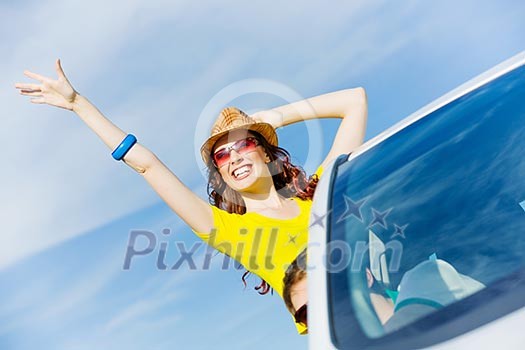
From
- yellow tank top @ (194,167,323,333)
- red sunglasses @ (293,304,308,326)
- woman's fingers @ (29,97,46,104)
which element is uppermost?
woman's fingers @ (29,97,46,104)

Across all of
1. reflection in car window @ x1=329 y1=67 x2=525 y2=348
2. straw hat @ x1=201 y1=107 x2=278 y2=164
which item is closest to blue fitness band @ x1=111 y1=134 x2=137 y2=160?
straw hat @ x1=201 y1=107 x2=278 y2=164

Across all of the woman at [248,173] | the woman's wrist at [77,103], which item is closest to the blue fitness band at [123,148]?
the woman at [248,173]

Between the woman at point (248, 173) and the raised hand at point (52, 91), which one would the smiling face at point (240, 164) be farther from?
the raised hand at point (52, 91)

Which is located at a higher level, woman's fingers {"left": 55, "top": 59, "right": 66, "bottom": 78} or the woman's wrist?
woman's fingers {"left": 55, "top": 59, "right": 66, "bottom": 78}

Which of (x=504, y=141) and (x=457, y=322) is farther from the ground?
(x=504, y=141)

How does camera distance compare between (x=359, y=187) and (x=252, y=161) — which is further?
(x=252, y=161)

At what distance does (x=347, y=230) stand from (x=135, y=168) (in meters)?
1.87

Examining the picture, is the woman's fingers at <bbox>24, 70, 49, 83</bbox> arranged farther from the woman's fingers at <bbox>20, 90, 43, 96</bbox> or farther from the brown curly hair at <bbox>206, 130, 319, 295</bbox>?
the brown curly hair at <bbox>206, 130, 319, 295</bbox>

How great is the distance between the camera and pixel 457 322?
1621 millimetres

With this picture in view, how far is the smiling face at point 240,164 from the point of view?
4.51 metres

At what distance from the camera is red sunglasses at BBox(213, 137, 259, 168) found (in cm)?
454

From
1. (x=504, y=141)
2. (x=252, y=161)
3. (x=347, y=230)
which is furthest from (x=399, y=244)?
(x=252, y=161)

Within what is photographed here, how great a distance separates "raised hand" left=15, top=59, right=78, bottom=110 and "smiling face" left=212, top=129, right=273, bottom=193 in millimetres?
1000

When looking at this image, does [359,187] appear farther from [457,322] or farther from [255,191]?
[255,191]
